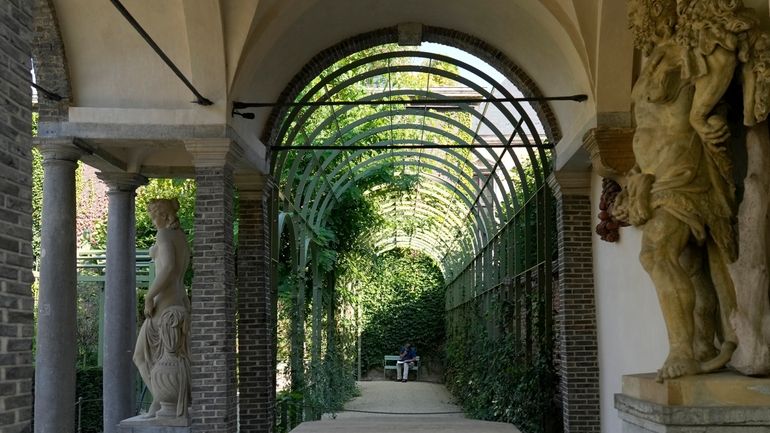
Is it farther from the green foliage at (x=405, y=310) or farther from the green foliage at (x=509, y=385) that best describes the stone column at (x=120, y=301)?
the green foliage at (x=405, y=310)

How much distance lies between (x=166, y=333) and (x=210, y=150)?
2005mm

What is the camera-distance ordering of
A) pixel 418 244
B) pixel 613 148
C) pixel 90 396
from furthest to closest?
pixel 418 244 < pixel 90 396 < pixel 613 148

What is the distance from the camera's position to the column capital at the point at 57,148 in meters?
9.30

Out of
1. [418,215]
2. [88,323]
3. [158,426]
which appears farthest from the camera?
[418,215]

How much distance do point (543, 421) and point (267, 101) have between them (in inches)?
216

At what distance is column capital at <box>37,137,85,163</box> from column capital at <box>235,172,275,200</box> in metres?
2.21

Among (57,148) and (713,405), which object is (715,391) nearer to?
(713,405)

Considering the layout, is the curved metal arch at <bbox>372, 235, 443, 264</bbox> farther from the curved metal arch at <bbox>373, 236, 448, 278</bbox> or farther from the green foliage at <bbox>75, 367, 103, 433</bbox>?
the green foliage at <bbox>75, 367, 103, 433</bbox>

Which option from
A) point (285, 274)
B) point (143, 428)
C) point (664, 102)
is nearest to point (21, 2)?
point (664, 102)

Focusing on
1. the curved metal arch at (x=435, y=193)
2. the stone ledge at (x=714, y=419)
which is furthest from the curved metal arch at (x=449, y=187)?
the stone ledge at (x=714, y=419)

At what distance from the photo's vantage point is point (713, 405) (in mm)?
4336

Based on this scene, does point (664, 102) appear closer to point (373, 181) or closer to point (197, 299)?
point (197, 299)

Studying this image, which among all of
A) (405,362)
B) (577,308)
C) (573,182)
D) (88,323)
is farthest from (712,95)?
(405,362)

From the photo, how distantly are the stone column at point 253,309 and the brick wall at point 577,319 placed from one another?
12.4ft
